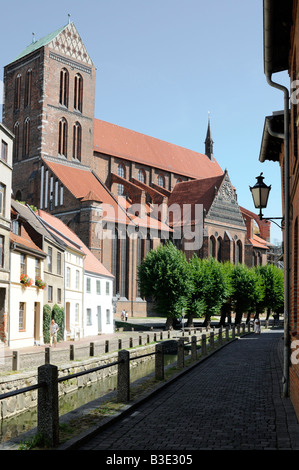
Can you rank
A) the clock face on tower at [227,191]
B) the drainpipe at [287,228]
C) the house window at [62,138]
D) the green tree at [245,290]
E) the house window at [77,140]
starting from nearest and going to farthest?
1. the drainpipe at [287,228]
2. the green tree at [245,290]
3. the house window at [62,138]
4. the house window at [77,140]
5. the clock face on tower at [227,191]

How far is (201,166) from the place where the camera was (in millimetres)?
83125

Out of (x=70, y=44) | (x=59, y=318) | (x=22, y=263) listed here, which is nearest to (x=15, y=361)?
(x=22, y=263)

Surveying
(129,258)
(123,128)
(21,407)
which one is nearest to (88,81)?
(123,128)

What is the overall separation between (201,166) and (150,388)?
72.9 m

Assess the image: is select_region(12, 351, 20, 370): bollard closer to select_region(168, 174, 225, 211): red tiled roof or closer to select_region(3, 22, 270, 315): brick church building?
select_region(3, 22, 270, 315): brick church building

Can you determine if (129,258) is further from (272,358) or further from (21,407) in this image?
(21,407)

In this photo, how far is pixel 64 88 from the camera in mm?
57250

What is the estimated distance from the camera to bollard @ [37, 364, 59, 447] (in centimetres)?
670

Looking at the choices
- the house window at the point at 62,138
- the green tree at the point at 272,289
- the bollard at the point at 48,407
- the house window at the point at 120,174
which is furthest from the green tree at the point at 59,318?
the house window at the point at 120,174

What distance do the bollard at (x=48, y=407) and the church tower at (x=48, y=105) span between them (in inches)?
1944

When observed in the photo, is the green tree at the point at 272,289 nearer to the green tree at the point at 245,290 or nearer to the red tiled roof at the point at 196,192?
the green tree at the point at 245,290

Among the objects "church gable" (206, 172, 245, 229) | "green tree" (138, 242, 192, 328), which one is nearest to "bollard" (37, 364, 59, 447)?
"green tree" (138, 242, 192, 328)

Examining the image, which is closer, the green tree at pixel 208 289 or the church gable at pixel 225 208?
the green tree at pixel 208 289

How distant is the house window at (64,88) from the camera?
5692 centimetres
